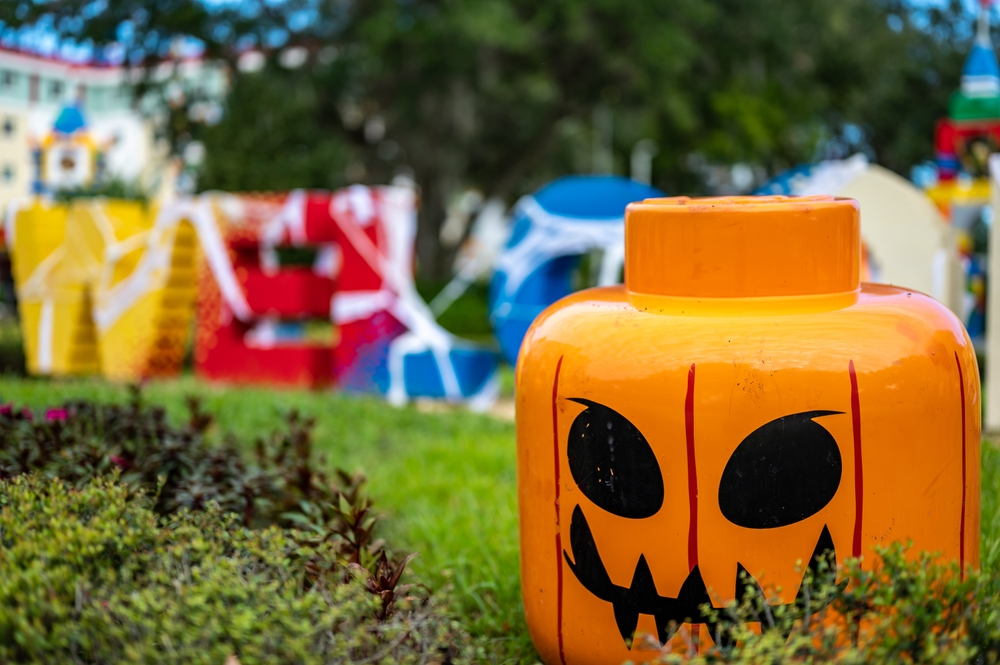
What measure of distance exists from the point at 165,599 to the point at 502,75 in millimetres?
16408

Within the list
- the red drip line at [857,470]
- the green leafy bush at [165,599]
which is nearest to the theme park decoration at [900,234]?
the red drip line at [857,470]

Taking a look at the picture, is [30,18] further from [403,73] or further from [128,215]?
[403,73]

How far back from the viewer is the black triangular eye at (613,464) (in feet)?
8.25

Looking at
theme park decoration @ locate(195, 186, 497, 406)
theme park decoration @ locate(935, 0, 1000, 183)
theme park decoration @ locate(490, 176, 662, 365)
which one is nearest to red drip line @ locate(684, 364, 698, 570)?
theme park decoration @ locate(490, 176, 662, 365)

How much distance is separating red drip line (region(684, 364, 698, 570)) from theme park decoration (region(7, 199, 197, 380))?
7.10 meters

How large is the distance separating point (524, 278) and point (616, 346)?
577cm

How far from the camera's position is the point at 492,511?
14.7 feet

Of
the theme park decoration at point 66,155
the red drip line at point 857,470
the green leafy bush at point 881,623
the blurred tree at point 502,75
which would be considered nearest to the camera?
the green leafy bush at point 881,623

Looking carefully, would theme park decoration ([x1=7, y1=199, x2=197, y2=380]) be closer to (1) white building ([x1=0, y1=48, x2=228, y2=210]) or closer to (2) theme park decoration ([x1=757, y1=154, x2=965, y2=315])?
(1) white building ([x1=0, y1=48, x2=228, y2=210])

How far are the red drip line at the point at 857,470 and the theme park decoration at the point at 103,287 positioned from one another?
Answer: 733 cm

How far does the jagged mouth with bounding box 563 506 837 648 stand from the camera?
2.45m

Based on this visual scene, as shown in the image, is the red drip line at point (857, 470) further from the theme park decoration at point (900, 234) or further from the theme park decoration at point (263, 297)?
the theme park decoration at point (263, 297)

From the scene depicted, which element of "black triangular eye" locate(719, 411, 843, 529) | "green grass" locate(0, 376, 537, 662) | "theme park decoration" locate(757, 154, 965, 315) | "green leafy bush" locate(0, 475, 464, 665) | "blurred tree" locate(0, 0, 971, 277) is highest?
"blurred tree" locate(0, 0, 971, 277)

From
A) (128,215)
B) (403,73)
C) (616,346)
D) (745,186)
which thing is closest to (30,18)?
(128,215)
